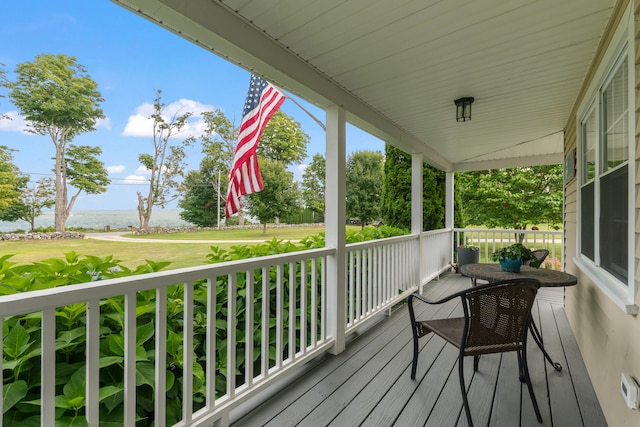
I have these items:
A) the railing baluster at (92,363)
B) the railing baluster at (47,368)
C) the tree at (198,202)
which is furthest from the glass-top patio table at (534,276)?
the tree at (198,202)

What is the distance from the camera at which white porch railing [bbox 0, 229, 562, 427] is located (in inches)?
47.5

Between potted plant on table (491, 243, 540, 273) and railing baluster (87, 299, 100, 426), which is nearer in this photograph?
railing baluster (87, 299, 100, 426)

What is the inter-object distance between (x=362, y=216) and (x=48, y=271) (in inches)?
758

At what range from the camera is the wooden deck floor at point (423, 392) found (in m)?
1.89

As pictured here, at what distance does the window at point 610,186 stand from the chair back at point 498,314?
432mm

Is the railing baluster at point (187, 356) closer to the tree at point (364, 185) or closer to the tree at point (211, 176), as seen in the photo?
the tree at point (211, 176)

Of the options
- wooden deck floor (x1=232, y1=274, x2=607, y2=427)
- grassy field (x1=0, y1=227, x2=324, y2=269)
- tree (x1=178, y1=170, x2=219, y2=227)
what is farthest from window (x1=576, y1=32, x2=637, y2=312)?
tree (x1=178, y1=170, x2=219, y2=227)

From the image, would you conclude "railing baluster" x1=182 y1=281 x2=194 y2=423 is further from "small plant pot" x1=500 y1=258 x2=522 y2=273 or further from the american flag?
"small plant pot" x1=500 y1=258 x2=522 y2=273

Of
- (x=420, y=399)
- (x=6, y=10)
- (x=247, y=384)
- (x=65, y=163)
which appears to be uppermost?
(x=6, y=10)

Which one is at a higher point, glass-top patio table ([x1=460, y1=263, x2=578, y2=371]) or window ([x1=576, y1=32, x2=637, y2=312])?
window ([x1=576, y1=32, x2=637, y2=312])

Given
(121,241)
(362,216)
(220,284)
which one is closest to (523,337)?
(220,284)

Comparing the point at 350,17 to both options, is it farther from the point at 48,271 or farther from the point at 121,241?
the point at 121,241

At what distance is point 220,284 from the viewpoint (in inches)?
86.0

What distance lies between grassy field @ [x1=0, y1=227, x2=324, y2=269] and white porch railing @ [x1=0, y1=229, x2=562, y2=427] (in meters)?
0.38
